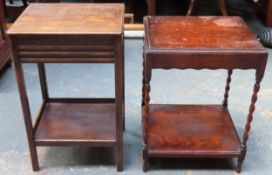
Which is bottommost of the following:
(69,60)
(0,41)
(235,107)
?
(235,107)

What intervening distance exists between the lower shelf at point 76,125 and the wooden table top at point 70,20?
0.47 m

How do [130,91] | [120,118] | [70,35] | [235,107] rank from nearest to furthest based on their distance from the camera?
[70,35], [120,118], [235,107], [130,91]

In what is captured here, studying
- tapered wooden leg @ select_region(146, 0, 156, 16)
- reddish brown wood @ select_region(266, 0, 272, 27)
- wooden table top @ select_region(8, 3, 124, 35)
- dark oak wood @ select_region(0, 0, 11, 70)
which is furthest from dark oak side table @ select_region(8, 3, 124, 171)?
reddish brown wood @ select_region(266, 0, 272, 27)

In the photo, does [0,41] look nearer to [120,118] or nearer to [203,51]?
[120,118]

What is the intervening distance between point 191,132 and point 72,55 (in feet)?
2.22

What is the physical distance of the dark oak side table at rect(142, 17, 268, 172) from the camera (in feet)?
4.18

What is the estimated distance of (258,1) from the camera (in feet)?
11.2

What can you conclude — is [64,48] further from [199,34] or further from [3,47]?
[3,47]

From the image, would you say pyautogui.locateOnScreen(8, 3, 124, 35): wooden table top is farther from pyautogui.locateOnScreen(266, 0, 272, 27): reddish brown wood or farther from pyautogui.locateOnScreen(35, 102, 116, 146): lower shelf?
pyautogui.locateOnScreen(266, 0, 272, 27): reddish brown wood

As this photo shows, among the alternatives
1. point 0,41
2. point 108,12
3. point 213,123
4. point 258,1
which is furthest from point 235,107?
point 258,1

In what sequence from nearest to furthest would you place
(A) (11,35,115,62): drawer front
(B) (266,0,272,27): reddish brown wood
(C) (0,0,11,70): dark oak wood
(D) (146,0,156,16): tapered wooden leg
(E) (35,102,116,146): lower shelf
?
1. (A) (11,35,115,62): drawer front
2. (E) (35,102,116,146): lower shelf
3. (C) (0,0,11,70): dark oak wood
4. (D) (146,0,156,16): tapered wooden leg
5. (B) (266,0,272,27): reddish brown wood

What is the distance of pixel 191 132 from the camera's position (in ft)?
5.32

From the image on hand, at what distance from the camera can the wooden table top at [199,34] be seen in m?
1.31

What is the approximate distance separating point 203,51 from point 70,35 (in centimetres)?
47
